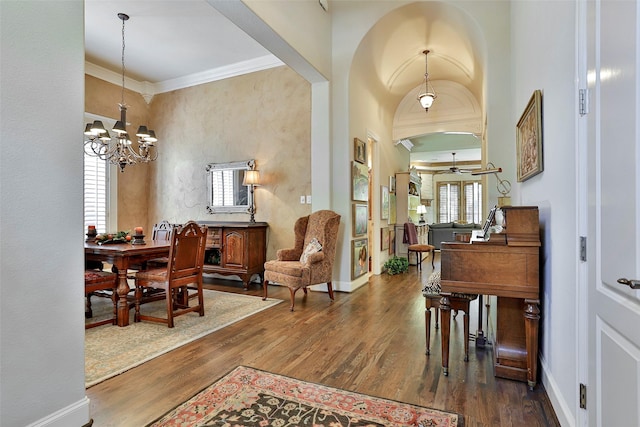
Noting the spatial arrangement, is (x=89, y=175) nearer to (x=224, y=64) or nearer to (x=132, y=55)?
(x=132, y=55)

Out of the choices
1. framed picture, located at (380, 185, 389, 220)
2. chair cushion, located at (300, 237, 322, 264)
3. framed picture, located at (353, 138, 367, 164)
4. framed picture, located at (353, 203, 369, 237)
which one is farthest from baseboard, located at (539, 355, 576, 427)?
framed picture, located at (380, 185, 389, 220)

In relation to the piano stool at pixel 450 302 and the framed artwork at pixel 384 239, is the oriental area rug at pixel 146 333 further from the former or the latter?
the framed artwork at pixel 384 239

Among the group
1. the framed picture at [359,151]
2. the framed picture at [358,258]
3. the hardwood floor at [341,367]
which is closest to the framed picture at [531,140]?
the hardwood floor at [341,367]

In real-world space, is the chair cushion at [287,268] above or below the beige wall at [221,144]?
below

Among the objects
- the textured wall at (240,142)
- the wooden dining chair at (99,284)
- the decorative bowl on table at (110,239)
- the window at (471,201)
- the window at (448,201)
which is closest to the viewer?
the wooden dining chair at (99,284)

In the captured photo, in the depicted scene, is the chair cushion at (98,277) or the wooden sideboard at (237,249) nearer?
the chair cushion at (98,277)

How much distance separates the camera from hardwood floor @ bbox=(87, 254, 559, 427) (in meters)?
1.83

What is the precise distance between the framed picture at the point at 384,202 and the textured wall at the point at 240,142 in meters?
1.85

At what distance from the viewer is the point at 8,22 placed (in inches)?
53.2

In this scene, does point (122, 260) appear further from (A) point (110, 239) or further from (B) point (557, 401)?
(B) point (557, 401)

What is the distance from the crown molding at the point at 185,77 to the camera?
17.5ft

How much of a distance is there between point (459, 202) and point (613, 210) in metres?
13.6

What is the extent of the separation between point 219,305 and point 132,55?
4209 mm

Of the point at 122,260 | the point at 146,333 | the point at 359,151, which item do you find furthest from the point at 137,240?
the point at 359,151
